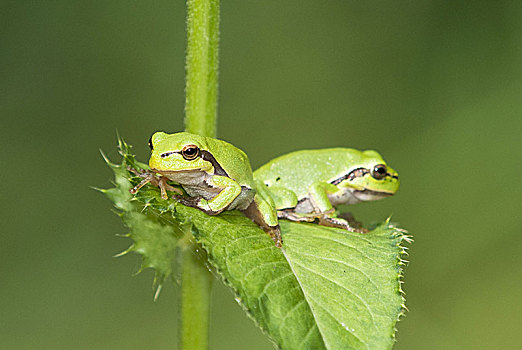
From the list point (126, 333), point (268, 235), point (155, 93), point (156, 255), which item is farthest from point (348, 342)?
point (155, 93)

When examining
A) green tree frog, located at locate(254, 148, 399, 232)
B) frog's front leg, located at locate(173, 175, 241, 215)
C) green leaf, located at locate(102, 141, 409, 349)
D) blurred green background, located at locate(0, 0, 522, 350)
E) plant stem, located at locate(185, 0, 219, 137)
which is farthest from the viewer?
blurred green background, located at locate(0, 0, 522, 350)

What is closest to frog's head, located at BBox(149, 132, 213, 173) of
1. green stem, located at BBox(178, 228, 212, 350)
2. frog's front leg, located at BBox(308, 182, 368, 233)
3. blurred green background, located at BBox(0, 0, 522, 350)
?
green stem, located at BBox(178, 228, 212, 350)

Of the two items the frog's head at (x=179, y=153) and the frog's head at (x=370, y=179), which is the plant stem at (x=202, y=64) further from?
the frog's head at (x=370, y=179)

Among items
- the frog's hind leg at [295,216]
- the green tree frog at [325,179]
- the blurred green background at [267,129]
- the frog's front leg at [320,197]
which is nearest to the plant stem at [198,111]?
the frog's hind leg at [295,216]

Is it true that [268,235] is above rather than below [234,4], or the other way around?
below

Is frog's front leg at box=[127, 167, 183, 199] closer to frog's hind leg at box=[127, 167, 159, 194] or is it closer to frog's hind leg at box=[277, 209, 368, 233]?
frog's hind leg at box=[127, 167, 159, 194]

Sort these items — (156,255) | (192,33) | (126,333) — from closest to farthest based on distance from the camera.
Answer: (192,33) < (156,255) < (126,333)

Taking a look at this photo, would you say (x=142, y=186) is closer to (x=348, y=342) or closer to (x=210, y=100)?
(x=210, y=100)
